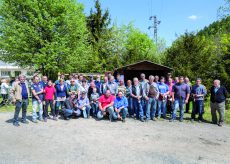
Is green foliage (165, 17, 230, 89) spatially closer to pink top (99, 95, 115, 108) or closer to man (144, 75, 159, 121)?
man (144, 75, 159, 121)

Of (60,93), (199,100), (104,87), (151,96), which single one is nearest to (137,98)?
(151,96)

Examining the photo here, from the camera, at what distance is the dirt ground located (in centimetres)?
698

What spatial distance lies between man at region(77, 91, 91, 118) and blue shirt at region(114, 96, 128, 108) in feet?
4.20

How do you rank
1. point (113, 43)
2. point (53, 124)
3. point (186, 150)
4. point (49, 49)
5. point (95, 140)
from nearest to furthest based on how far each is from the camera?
point (186, 150) < point (95, 140) < point (53, 124) < point (49, 49) < point (113, 43)

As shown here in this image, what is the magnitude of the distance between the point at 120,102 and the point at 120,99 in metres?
0.14

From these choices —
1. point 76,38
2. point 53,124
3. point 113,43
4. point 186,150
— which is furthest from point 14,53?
point 186,150

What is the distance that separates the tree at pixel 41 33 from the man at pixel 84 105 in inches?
539

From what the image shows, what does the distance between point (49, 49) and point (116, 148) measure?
1929 centimetres

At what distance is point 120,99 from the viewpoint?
12266 mm

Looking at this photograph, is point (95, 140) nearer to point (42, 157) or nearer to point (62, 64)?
point (42, 157)

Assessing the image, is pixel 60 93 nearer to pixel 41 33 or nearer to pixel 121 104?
pixel 121 104

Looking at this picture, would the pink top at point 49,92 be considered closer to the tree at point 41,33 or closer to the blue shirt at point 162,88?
the blue shirt at point 162,88

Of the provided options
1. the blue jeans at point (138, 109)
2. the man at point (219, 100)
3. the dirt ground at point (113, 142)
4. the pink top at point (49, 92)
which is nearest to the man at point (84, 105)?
the dirt ground at point (113, 142)

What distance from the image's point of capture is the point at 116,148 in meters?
7.86
